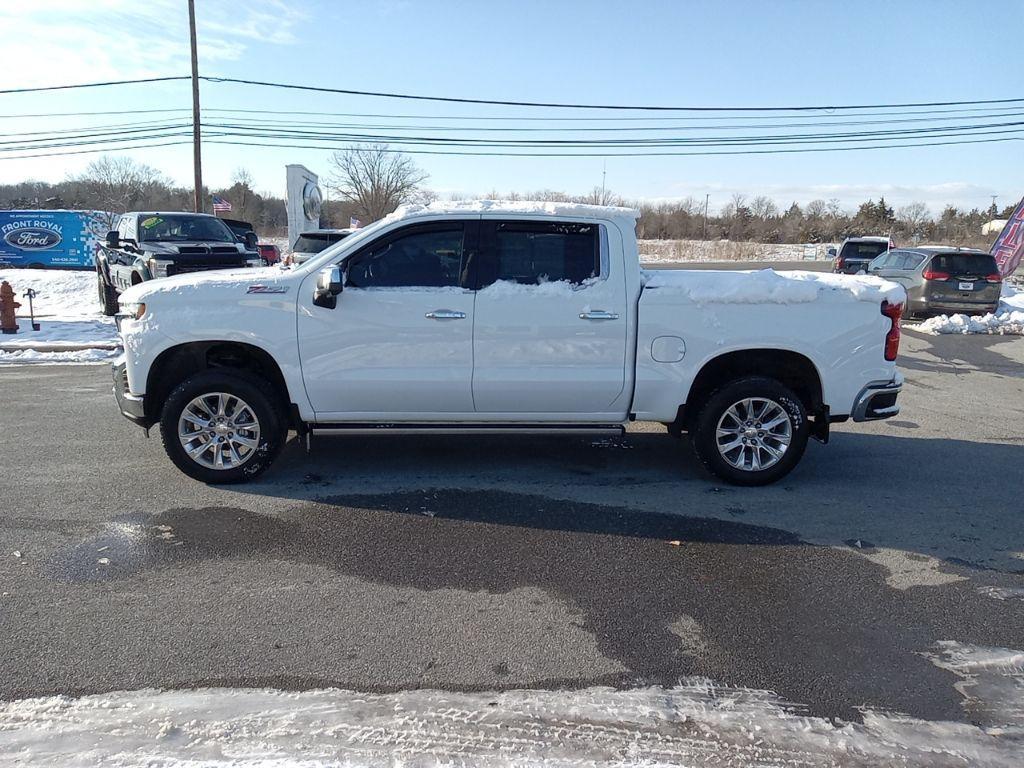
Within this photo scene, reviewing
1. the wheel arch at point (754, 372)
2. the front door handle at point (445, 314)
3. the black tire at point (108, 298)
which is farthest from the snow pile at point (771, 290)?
the black tire at point (108, 298)

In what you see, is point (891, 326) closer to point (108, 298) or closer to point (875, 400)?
point (875, 400)

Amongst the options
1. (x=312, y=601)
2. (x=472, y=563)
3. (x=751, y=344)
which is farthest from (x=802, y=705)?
(x=751, y=344)

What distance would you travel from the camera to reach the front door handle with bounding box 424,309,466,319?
5.10 meters

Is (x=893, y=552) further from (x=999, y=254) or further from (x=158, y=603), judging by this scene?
(x=999, y=254)

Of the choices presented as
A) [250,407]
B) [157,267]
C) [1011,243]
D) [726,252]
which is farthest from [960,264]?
[726,252]

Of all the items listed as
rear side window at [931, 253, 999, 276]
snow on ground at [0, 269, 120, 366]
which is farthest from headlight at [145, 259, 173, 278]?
rear side window at [931, 253, 999, 276]

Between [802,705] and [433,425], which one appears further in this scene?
[433,425]

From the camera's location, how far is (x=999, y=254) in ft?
74.7

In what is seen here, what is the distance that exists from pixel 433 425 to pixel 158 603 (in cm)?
220

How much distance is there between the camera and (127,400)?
523cm

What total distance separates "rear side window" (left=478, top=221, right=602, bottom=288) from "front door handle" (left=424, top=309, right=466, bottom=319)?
0.27 m

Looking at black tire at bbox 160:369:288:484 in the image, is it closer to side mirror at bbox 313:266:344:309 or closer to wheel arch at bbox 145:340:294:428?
wheel arch at bbox 145:340:294:428

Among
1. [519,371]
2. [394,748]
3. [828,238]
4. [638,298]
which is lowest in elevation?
[394,748]

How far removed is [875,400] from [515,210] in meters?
2.99
